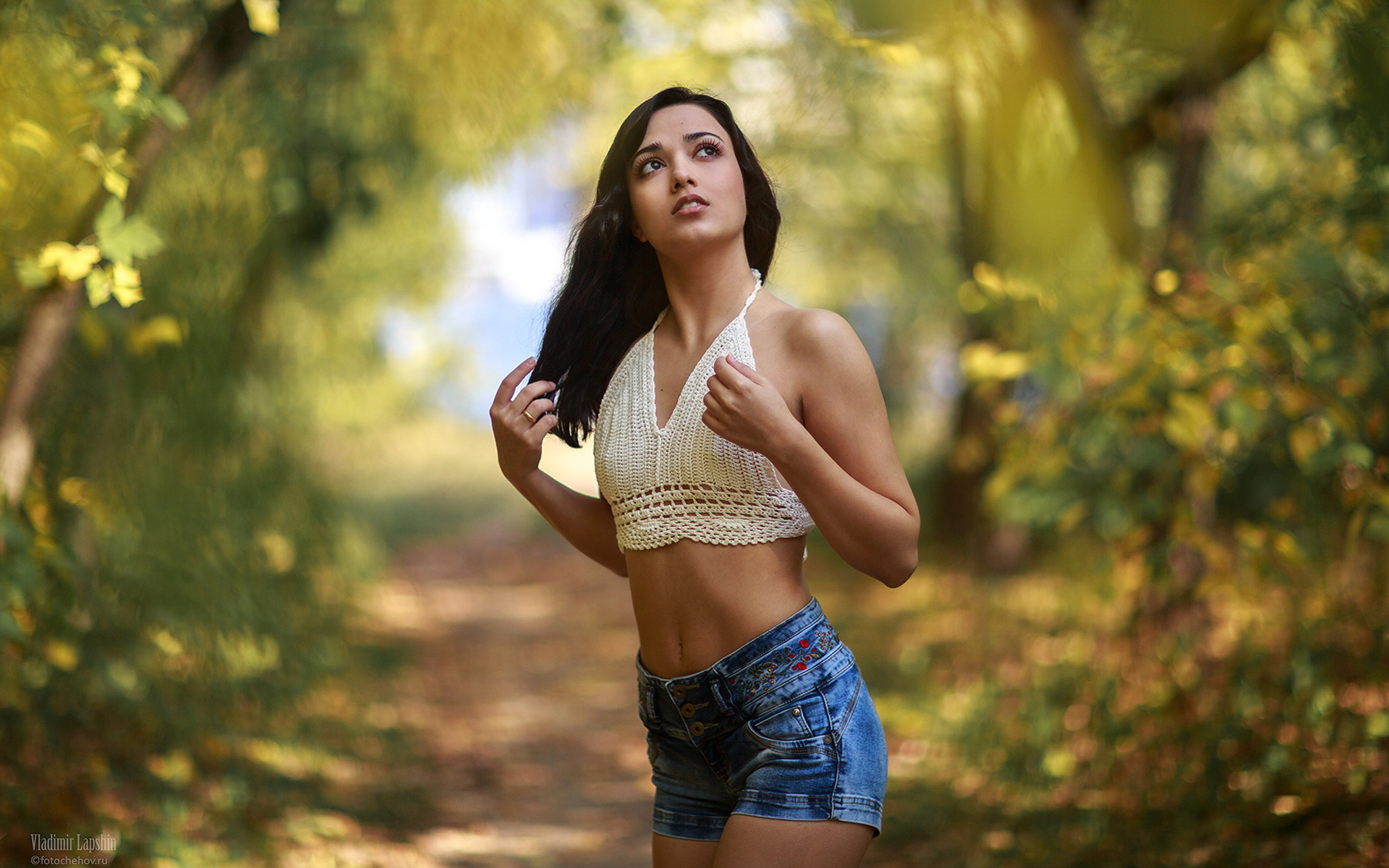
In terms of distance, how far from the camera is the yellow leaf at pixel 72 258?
2.17 m

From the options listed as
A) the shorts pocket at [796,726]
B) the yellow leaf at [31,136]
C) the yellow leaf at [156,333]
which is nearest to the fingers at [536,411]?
the shorts pocket at [796,726]

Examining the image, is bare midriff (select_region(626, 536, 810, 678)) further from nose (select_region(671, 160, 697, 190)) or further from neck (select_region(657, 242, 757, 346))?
nose (select_region(671, 160, 697, 190))

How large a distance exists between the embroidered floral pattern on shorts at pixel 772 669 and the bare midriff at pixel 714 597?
4cm

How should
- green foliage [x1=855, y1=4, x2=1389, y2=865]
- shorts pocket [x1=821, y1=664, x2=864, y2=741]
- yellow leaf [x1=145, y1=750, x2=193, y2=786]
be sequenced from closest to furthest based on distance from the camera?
shorts pocket [x1=821, y1=664, x2=864, y2=741] < green foliage [x1=855, y1=4, x2=1389, y2=865] < yellow leaf [x1=145, y1=750, x2=193, y2=786]

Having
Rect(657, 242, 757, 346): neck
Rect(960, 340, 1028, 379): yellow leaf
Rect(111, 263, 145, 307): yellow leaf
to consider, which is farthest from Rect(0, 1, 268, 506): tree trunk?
Rect(960, 340, 1028, 379): yellow leaf

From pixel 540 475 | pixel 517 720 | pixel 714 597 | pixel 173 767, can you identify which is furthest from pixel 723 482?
pixel 517 720

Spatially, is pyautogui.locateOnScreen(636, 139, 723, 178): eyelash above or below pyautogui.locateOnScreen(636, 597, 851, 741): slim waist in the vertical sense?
above

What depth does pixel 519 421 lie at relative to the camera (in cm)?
176

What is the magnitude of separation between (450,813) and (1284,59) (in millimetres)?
5162

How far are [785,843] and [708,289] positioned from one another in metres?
0.84

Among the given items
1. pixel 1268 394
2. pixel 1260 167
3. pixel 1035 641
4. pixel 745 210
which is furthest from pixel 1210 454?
pixel 1260 167

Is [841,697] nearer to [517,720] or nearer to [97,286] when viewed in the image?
[97,286]

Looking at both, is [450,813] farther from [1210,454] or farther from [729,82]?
[729,82]

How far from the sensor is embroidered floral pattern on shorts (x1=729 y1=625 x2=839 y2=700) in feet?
5.20
